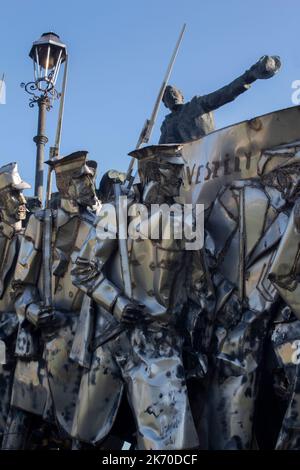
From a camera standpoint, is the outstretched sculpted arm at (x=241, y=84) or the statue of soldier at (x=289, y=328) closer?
the statue of soldier at (x=289, y=328)

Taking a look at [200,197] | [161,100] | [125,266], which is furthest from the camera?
[161,100]

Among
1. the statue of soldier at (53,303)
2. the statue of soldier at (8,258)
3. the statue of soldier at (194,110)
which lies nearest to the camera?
the statue of soldier at (53,303)

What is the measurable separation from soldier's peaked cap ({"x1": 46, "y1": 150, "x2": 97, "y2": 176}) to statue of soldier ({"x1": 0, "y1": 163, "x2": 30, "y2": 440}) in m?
0.93

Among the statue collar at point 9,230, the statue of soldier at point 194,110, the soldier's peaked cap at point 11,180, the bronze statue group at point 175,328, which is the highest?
the statue of soldier at point 194,110

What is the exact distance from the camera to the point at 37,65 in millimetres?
13242

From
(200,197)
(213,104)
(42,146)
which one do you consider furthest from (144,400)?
(42,146)

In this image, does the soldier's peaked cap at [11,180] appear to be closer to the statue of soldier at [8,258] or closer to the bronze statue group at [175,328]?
the statue of soldier at [8,258]

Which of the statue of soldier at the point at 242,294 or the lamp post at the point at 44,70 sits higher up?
the lamp post at the point at 44,70

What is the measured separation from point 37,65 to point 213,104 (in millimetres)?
3342

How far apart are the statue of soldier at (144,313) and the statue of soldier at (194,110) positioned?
1703 mm

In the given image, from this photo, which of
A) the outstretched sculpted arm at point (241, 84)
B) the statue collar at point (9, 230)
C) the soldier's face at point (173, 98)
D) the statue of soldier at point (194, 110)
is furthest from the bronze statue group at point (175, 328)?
the soldier's face at point (173, 98)

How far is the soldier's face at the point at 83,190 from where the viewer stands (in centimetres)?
966
